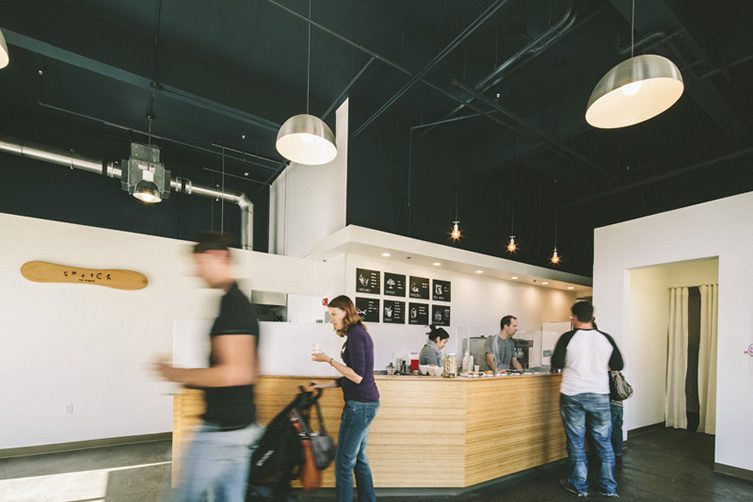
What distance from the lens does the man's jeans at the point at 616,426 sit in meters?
4.58

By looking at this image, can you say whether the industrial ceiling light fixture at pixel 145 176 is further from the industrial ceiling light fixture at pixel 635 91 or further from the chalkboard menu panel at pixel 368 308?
the industrial ceiling light fixture at pixel 635 91

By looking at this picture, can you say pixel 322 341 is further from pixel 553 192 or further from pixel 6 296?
pixel 553 192

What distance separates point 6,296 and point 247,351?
4997mm

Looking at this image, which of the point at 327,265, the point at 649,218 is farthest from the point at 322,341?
the point at 649,218

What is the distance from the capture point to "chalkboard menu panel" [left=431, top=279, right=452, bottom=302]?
6738 millimetres

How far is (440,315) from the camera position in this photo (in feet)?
22.2

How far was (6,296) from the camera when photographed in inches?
193

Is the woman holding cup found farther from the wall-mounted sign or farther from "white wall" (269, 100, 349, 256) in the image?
the wall-mounted sign

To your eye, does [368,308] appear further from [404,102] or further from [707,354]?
[707,354]

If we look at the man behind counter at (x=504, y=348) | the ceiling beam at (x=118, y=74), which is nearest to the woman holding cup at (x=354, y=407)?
the man behind counter at (x=504, y=348)

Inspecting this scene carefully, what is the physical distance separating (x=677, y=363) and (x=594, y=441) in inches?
Answer: 157

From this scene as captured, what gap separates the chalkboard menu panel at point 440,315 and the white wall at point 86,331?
1780 millimetres

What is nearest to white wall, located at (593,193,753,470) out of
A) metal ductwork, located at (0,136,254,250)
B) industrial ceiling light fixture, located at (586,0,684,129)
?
industrial ceiling light fixture, located at (586,0,684,129)

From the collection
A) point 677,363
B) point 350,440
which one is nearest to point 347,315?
point 350,440
